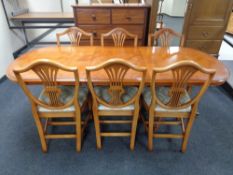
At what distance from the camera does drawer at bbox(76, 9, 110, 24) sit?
258 centimetres

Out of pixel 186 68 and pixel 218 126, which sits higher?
pixel 186 68

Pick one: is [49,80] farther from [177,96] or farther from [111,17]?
[111,17]

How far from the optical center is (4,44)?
9.66 ft

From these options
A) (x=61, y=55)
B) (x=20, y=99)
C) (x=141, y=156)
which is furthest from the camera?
(x=20, y=99)

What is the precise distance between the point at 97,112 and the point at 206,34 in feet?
8.70

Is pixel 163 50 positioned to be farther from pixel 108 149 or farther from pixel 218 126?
pixel 108 149

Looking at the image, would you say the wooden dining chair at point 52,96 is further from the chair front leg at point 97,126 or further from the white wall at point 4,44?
the white wall at point 4,44

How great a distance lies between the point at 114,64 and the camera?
1167 millimetres

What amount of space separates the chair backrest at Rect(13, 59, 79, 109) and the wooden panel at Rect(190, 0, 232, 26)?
102 inches

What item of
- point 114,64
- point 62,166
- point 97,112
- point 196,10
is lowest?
point 62,166

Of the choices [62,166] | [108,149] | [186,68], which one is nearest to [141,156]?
[108,149]

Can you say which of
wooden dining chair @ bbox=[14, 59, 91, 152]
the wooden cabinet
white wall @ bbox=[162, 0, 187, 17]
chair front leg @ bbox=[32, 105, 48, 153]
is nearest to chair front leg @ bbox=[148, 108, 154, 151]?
wooden dining chair @ bbox=[14, 59, 91, 152]

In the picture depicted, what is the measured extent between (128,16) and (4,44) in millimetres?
2181

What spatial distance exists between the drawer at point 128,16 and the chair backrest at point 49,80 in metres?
1.73
